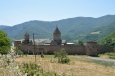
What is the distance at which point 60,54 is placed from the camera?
31.9m

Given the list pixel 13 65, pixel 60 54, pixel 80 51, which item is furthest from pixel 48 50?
pixel 13 65

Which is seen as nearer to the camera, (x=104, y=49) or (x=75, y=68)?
(x=75, y=68)

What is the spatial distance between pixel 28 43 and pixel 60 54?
87.8ft

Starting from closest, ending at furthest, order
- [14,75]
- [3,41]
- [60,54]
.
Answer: [14,75] < [60,54] < [3,41]

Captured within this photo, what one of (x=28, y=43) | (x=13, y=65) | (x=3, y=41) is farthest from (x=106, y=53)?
(x=13, y=65)

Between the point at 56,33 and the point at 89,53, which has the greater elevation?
the point at 56,33

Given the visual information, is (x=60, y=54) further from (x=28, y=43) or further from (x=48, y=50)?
(x=28, y=43)

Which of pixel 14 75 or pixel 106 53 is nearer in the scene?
pixel 14 75

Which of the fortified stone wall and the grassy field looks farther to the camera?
the fortified stone wall

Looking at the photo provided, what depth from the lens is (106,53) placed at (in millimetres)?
52031

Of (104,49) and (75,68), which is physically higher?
(75,68)

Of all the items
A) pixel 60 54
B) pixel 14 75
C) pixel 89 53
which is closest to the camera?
pixel 14 75

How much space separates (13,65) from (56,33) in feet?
181

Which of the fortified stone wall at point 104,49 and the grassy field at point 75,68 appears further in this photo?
the fortified stone wall at point 104,49
